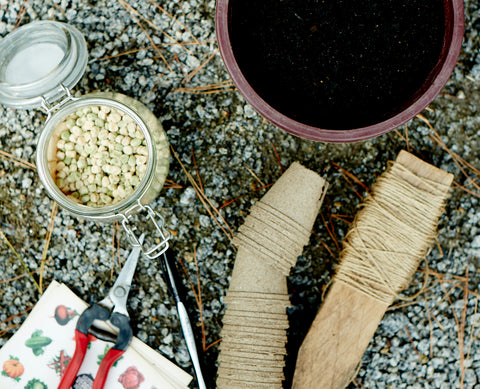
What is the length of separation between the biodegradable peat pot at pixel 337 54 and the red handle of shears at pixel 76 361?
0.65 meters

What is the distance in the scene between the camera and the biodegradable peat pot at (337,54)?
2.28 ft

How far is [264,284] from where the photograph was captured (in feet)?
2.84

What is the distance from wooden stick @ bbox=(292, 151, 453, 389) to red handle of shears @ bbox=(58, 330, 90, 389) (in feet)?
1.50

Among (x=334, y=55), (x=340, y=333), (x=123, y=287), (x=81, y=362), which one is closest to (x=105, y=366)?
(x=81, y=362)

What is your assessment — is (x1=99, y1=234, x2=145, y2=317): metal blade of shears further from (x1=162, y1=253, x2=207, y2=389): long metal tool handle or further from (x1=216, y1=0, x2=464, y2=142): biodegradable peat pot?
(x1=216, y1=0, x2=464, y2=142): biodegradable peat pot

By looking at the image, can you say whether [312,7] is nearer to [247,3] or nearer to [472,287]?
[247,3]

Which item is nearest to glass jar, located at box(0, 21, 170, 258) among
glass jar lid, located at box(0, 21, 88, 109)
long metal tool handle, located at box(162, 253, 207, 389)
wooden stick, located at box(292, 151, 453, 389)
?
glass jar lid, located at box(0, 21, 88, 109)

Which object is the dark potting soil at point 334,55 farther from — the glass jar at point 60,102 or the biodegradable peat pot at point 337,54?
the glass jar at point 60,102

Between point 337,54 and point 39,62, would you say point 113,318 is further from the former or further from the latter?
point 337,54

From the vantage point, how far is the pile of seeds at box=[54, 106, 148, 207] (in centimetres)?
88

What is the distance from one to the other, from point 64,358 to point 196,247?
1.31 ft

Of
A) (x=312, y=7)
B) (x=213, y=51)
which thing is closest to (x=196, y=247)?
(x=213, y=51)

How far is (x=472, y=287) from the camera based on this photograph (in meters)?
0.99

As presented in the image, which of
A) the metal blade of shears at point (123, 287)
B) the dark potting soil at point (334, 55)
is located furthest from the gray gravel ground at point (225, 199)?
the dark potting soil at point (334, 55)
